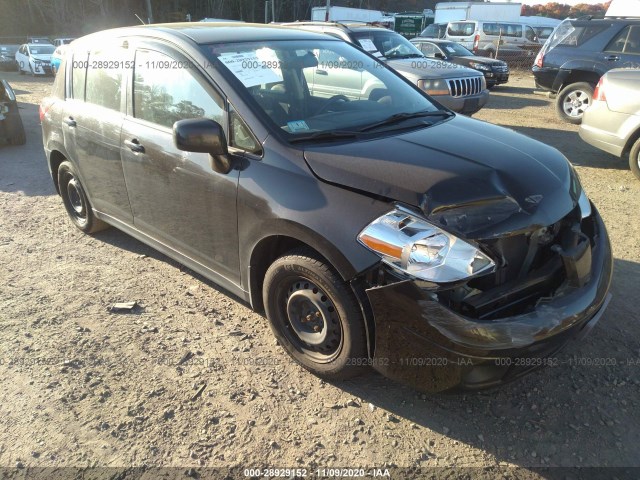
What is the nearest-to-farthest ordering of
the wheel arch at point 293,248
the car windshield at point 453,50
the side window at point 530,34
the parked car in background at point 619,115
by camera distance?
1. the wheel arch at point 293,248
2. the parked car in background at point 619,115
3. the car windshield at point 453,50
4. the side window at point 530,34

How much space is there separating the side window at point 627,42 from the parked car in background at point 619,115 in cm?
346

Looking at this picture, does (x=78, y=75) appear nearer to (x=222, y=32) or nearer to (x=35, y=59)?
(x=222, y=32)

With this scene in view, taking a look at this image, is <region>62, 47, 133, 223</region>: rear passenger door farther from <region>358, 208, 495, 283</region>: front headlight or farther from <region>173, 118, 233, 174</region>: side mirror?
<region>358, 208, 495, 283</region>: front headlight

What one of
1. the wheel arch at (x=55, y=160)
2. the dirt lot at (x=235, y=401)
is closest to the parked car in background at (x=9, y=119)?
the wheel arch at (x=55, y=160)

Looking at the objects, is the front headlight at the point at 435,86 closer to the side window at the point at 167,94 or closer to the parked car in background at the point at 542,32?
the side window at the point at 167,94

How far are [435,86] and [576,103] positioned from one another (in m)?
3.17

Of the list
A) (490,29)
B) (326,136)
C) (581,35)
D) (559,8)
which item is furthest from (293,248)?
(559,8)

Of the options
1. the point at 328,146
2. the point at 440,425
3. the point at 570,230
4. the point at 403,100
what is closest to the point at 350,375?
the point at 440,425

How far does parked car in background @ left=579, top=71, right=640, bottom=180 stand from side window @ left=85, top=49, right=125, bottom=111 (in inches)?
226

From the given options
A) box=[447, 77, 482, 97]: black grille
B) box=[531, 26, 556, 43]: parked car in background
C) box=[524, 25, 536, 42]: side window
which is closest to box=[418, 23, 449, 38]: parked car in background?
box=[524, 25, 536, 42]: side window

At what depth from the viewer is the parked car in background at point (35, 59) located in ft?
64.1

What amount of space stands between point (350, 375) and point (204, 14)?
51.3m

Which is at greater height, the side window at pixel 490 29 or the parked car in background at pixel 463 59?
the side window at pixel 490 29

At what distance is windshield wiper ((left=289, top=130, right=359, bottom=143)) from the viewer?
2621 millimetres
